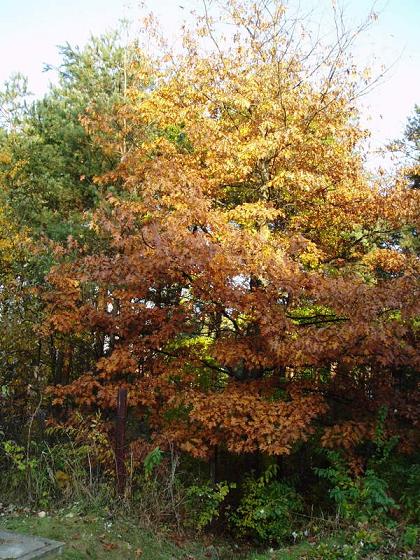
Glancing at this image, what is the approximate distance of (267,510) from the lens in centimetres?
704

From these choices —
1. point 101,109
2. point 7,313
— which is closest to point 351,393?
point 7,313

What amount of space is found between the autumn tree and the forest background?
42 mm

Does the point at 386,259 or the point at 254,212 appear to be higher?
the point at 254,212

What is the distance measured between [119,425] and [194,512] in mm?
1497

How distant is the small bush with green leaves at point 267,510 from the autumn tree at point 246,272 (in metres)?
0.93

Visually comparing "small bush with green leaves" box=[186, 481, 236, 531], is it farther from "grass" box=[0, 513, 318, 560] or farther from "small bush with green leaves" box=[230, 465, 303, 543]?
"small bush with green leaves" box=[230, 465, 303, 543]

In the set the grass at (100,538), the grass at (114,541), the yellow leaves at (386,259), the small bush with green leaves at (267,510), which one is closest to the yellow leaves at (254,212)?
the yellow leaves at (386,259)

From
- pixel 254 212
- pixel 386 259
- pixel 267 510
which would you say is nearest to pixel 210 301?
pixel 254 212

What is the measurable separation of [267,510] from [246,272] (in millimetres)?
3259

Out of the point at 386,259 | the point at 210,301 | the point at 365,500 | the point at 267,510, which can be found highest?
the point at 386,259

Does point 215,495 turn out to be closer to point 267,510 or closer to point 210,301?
point 267,510

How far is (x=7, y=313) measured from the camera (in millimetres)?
9000

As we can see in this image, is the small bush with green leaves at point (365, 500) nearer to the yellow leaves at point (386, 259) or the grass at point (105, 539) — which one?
the grass at point (105, 539)

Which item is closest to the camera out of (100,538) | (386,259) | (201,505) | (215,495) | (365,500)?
(100,538)
